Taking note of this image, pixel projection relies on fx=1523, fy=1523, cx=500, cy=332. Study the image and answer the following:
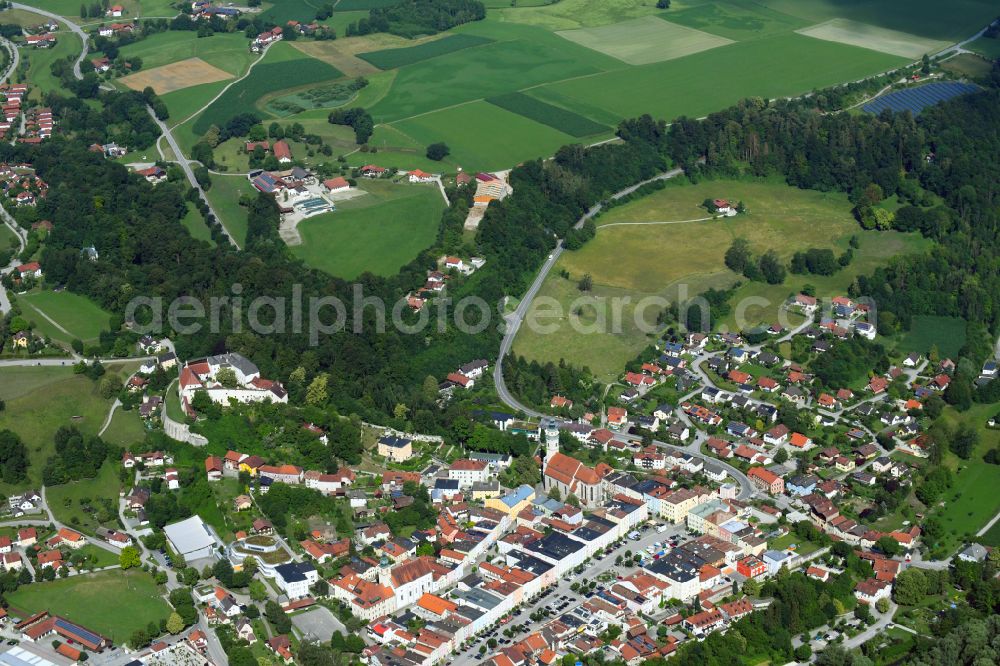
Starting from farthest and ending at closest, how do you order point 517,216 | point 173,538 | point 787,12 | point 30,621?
1. point 787,12
2. point 517,216
3. point 173,538
4. point 30,621

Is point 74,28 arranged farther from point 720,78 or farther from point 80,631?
point 80,631

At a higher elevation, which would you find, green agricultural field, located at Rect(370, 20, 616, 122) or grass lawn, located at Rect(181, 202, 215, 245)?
green agricultural field, located at Rect(370, 20, 616, 122)

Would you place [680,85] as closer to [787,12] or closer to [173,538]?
[787,12]

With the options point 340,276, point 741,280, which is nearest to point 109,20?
point 340,276

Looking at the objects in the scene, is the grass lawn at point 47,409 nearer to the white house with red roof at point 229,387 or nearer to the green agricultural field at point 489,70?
the white house with red roof at point 229,387

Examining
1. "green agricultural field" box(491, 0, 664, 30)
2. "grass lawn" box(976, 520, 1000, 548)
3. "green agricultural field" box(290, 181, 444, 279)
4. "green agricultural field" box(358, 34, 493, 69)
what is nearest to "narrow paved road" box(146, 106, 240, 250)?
"green agricultural field" box(290, 181, 444, 279)

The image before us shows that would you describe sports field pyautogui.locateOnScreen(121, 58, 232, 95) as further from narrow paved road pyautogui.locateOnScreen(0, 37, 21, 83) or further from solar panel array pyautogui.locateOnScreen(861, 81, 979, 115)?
solar panel array pyautogui.locateOnScreen(861, 81, 979, 115)

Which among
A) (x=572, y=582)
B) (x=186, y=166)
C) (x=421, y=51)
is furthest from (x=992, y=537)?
(x=421, y=51)

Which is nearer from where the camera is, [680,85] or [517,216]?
[517,216]
